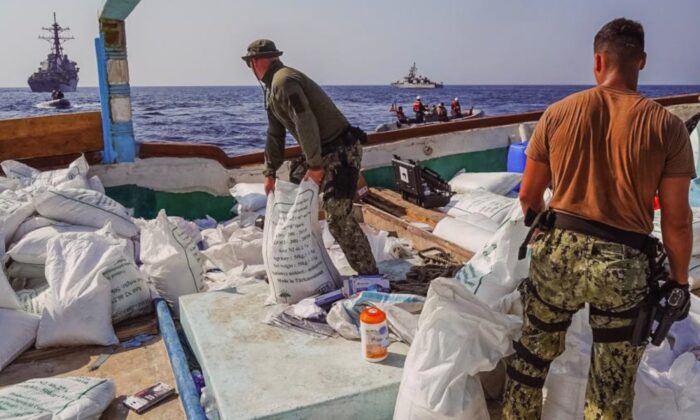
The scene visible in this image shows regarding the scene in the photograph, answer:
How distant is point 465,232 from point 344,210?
1360 mm

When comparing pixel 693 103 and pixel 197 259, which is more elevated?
pixel 693 103

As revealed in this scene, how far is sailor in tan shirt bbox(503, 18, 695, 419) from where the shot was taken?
2051 millimetres

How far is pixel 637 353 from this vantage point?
219 centimetres

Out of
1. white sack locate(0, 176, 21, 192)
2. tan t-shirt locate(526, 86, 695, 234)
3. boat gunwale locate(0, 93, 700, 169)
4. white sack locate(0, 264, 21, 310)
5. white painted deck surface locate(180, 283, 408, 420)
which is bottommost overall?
white painted deck surface locate(180, 283, 408, 420)

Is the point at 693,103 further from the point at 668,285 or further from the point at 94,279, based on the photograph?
the point at 94,279

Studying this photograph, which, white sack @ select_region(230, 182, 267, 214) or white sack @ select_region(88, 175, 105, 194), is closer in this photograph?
white sack @ select_region(88, 175, 105, 194)

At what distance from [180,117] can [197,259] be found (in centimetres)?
4556

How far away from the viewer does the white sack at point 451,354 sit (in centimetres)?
224

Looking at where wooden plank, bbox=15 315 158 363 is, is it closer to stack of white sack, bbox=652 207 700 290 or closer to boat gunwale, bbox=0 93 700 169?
boat gunwale, bbox=0 93 700 169

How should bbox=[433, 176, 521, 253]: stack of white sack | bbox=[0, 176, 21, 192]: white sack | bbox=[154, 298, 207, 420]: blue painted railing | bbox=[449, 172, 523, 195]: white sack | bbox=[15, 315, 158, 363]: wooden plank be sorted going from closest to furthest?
bbox=[154, 298, 207, 420]: blue painted railing, bbox=[15, 315, 158, 363]: wooden plank, bbox=[433, 176, 521, 253]: stack of white sack, bbox=[0, 176, 21, 192]: white sack, bbox=[449, 172, 523, 195]: white sack

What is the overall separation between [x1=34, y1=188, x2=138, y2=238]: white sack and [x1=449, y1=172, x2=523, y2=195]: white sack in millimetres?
3557

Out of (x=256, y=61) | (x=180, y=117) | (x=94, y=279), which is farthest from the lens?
(x=180, y=117)

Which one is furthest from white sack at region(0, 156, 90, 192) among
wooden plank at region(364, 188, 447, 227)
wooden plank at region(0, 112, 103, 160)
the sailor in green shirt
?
wooden plank at region(364, 188, 447, 227)

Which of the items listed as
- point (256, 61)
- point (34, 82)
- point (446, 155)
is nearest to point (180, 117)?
point (446, 155)
